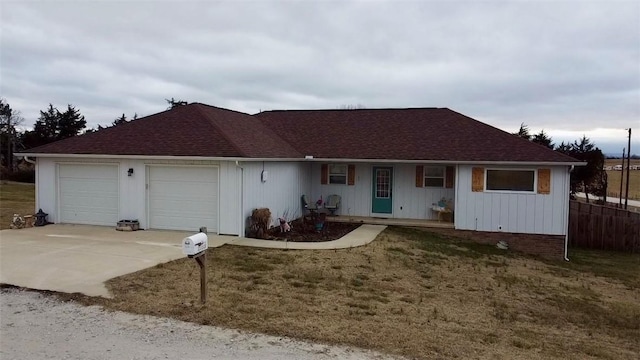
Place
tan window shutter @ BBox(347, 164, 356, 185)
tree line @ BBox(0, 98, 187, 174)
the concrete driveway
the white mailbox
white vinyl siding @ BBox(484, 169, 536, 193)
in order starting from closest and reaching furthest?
the white mailbox → the concrete driveway → white vinyl siding @ BBox(484, 169, 536, 193) → tan window shutter @ BBox(347, 164, 356, 185) → tree line @ BBox(0, 98, 187, 174)

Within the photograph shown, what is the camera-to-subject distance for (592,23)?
12672 millimetres

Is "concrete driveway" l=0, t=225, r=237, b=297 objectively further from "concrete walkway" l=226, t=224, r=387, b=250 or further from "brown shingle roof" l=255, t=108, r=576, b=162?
"brown shingle roof" l=255, t=108, r=576, b=162

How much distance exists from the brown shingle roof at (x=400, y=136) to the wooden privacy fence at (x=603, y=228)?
158 inches

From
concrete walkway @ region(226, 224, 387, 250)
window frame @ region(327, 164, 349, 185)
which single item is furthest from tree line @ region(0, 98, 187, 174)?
concrete walkway @ region(226, 224, 387, 250)

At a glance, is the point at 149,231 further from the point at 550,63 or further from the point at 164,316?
the point at 550,63

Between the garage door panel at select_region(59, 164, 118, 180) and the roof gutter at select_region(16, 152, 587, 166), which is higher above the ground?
the roof gutter at select_region(16, 152, 587, 166)

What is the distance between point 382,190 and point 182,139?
7.32 m

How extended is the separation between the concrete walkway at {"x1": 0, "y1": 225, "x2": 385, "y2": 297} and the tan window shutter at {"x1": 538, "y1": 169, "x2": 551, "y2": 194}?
199 inches

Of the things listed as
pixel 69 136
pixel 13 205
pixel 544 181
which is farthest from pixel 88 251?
pixel 69 136

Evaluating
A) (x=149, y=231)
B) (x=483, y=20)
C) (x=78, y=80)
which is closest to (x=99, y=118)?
(x=78, y=80)

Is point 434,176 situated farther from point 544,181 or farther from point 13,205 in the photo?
point 13,205

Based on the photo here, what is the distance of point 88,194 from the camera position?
1376 centimetres

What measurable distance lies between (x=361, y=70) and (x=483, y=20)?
7.79m

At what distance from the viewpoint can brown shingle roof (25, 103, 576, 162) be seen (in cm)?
1321
